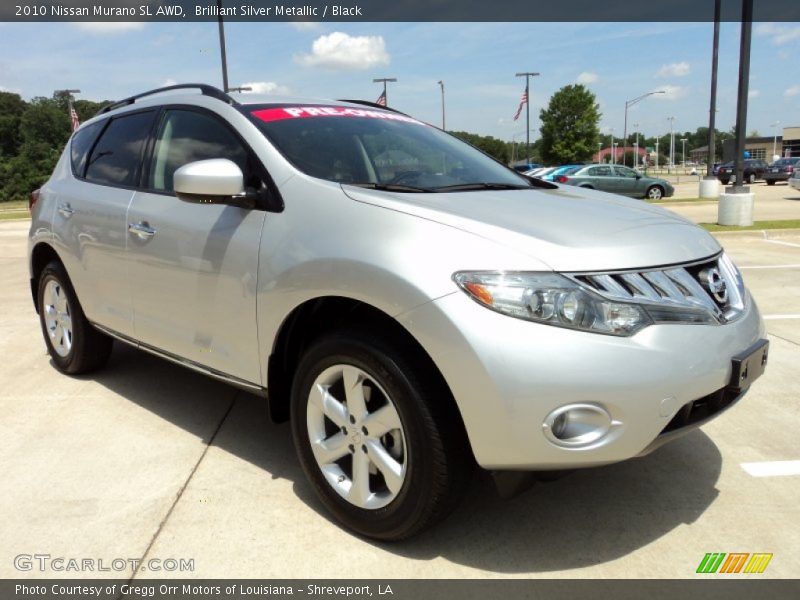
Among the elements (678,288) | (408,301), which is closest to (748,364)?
(678,288)

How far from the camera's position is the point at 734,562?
7.77 ft

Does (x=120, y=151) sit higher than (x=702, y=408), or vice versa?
(x=120, y=151)

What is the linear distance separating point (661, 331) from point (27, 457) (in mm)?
3052

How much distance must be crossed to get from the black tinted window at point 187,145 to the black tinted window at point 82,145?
3.21 ft

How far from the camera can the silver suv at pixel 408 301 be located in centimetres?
208

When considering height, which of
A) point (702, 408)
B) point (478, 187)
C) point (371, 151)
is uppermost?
point (371, 151)

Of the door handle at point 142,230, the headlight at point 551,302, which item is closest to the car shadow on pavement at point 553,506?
the headlight at point 551,302

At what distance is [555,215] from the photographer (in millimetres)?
2527

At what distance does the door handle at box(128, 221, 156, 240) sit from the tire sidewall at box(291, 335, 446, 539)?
125cm

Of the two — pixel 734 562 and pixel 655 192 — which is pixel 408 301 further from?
pixel 655 192

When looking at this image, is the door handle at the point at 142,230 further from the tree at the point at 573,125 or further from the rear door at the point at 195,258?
the tree at the point at 573,125

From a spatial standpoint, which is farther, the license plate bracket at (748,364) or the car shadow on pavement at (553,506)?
the car shadow on pavement at (553,506)

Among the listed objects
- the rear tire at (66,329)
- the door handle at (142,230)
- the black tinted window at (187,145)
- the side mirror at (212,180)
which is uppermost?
the black tinted window at (187,145)

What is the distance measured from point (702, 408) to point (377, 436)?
114 centimetres
